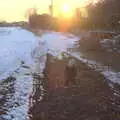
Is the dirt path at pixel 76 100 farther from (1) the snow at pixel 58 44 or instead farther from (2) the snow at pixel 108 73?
(1) the snow at pixel 58 44

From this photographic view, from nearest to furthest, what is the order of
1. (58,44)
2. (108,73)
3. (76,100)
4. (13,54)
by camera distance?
(76,100), (108,73), (13,54), (58,44)

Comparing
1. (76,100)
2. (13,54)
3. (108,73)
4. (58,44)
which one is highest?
(58,44)

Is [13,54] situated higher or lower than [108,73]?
higher

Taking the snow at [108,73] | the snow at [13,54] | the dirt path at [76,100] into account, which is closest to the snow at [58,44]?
the snow at [13,54]

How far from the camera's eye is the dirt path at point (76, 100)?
10470mm

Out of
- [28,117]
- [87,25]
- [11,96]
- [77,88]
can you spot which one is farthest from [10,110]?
[87,25]

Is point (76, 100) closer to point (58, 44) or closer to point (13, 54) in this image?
point (13, 54)

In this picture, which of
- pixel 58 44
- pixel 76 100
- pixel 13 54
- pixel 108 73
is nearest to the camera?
pixel 76 100

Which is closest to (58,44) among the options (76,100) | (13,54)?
(13,54)

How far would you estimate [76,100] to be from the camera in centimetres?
1223

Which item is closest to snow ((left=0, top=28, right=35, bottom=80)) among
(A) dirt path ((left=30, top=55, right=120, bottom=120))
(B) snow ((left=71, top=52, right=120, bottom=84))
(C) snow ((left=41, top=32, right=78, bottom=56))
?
(C) snow ((left=41, top=32, right=78, bottom=56))

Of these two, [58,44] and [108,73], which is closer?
[108,73]

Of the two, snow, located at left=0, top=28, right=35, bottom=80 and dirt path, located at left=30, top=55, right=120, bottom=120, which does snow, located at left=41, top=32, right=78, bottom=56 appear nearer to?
snow, located at left=0, top=28, right=35, bottom=80

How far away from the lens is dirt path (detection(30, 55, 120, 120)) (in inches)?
412
